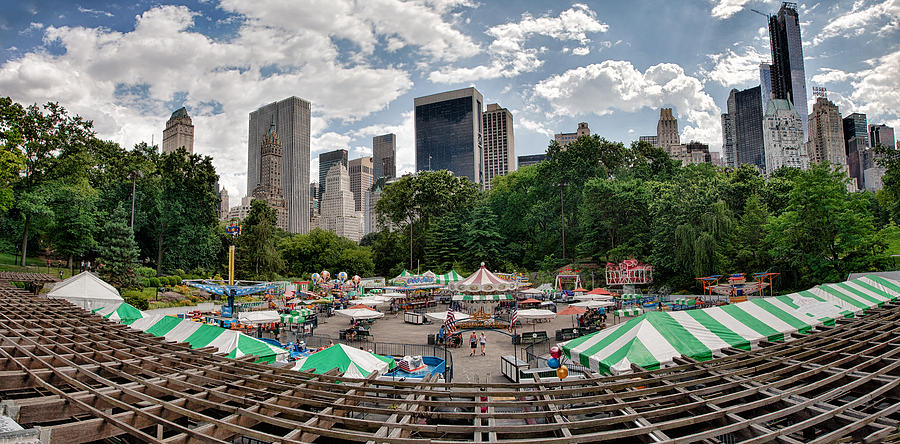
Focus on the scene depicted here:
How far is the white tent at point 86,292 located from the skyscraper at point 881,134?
235887 mm

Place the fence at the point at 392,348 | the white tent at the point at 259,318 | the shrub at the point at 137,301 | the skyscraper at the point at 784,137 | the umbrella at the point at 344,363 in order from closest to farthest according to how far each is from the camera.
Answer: the umbrella at the point at 344,363
the fence at the point at 392,348
the white tent at the point at 259,318
the shrub at the point at 137,301
the skyscraper at the point at 784,137

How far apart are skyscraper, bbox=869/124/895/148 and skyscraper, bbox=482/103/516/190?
14069 centimetres

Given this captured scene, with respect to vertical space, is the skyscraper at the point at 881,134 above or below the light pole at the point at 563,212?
above

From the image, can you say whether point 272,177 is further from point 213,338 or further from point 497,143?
point 213,338

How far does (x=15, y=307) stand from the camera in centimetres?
1113

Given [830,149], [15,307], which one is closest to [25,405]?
[15,307]

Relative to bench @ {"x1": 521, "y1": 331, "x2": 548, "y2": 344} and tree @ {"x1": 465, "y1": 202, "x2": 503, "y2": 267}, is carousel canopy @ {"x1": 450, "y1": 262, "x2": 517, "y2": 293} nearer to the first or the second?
bench @ {"x1": 521, "y1": 331, "x2": 548, "y2": 344}

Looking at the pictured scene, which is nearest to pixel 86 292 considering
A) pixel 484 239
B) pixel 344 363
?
pixel 344 363

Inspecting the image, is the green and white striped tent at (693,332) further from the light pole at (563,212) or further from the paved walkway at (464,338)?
the light pole at (563,212)

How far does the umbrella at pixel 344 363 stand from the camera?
33.3 feet

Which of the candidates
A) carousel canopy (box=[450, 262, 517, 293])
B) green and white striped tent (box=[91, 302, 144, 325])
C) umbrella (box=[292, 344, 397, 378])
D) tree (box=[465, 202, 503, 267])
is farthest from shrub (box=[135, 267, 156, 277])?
umbrella (box=[292, 344, 397, 378])

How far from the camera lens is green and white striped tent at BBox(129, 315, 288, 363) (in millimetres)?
11750

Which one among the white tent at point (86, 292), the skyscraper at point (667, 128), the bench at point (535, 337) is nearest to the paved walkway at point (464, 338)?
the bench at point (535, 337)

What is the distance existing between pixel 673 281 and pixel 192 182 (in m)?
49.1
